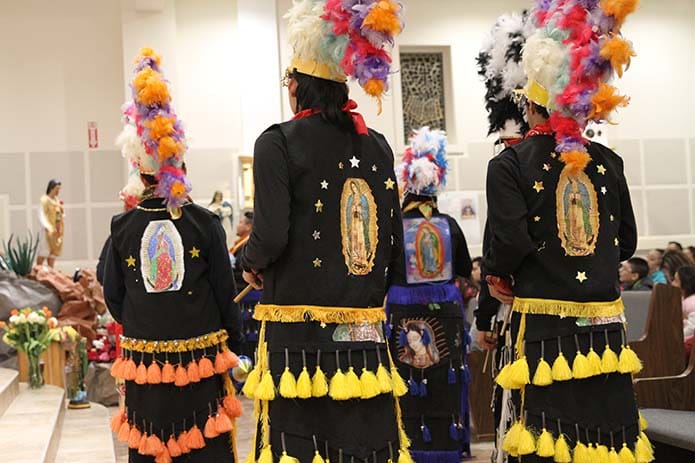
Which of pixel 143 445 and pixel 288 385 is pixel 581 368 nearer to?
pixel 288 385

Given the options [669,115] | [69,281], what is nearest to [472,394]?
[69,281]

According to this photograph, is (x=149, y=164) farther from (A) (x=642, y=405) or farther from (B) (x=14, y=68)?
(B) (x=14, y=68)

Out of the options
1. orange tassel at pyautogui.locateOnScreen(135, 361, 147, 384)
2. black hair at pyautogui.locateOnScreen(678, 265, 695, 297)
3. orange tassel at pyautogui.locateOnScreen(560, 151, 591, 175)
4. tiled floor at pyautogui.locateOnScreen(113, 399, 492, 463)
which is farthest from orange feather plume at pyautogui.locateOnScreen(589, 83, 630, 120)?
black hair at pyautogui.locateOnScreen(678, 265, 695, 297)

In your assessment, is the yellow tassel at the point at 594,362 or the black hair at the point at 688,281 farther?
the black hair at the point at 688,281

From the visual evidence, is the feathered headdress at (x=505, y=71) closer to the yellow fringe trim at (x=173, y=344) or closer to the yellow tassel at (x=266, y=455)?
the yellow fringe trim at (x=173, y=344)

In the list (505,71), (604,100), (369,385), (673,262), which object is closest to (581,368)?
(369,385)

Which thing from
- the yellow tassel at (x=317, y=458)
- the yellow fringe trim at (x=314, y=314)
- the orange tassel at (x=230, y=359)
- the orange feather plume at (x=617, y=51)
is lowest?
the yellow tassel at (x=317, y=458)

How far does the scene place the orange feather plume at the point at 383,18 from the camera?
9.60ft

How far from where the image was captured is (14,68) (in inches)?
593

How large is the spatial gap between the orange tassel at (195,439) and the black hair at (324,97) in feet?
6.24

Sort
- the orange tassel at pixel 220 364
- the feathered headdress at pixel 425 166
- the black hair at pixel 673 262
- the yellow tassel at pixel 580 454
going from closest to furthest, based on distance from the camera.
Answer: the yellow tassel at pixel 580 454, the orange tassel at pixel 220 364, the feathered headdress at pixel 425 166, the black hair at pixel 673 262

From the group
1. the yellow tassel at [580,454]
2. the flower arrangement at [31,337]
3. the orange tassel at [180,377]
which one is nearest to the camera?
the yellow tassel at [580,454]

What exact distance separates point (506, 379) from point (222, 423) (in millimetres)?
1601

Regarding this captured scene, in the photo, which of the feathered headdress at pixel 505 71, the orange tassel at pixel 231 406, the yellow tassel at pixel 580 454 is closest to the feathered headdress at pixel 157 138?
the orange tassel at pixel 231 406
